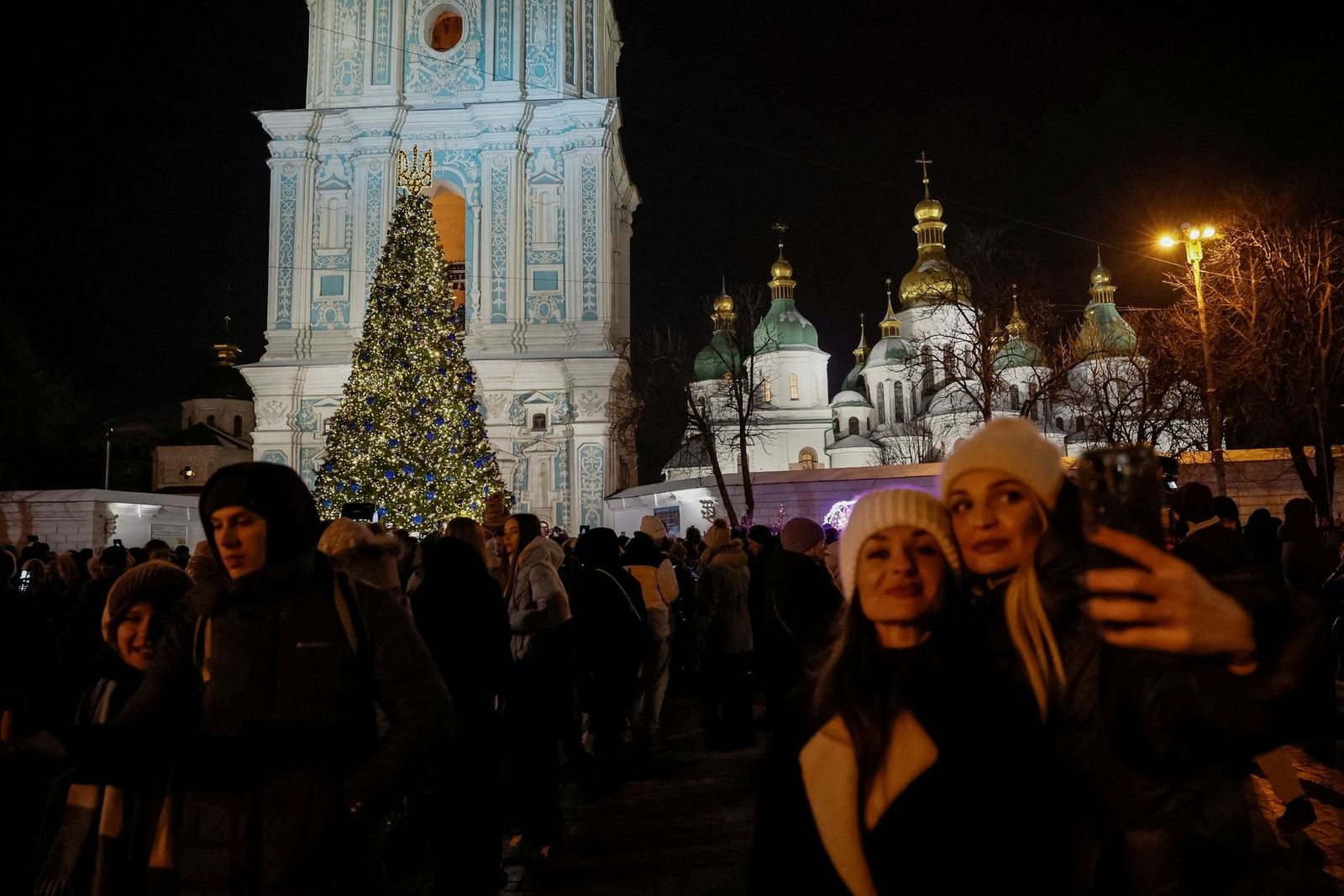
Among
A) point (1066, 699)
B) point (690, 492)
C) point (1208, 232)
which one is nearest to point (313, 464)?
point (690, 492)

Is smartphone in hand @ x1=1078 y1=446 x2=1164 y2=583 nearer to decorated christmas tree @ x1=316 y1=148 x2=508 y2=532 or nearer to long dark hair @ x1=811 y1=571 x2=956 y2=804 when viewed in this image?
long dark hair @ x1=811 y1=571 x2=956 y2=804

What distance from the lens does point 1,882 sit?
414cm

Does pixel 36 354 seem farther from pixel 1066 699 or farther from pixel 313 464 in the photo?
pixel 1066 699

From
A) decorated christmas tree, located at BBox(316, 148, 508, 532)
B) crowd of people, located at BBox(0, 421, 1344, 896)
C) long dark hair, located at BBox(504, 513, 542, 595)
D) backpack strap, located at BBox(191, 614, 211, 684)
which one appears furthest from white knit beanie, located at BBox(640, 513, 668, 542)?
decorated christmas tree, located at BBox(316, 148, 508, 532)

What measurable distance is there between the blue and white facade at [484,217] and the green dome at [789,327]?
24.6 meters

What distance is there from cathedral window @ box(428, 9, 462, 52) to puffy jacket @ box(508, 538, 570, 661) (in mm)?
30832

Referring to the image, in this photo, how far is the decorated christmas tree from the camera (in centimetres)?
1919

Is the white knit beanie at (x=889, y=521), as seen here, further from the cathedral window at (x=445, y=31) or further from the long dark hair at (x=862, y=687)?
the cathedral window at (x=445, y=31)

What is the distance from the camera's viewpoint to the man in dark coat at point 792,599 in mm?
7207

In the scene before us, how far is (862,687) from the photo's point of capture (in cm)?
207

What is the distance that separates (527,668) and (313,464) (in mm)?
27831

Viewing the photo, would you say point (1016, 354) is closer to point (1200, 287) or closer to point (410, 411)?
point (1200, 287)

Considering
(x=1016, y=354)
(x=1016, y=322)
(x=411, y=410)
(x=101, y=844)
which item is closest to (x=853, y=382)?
(x=1016, y=354)

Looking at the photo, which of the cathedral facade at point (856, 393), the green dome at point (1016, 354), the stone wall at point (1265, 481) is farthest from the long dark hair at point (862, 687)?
the cathedral facade at point (856, 393)
